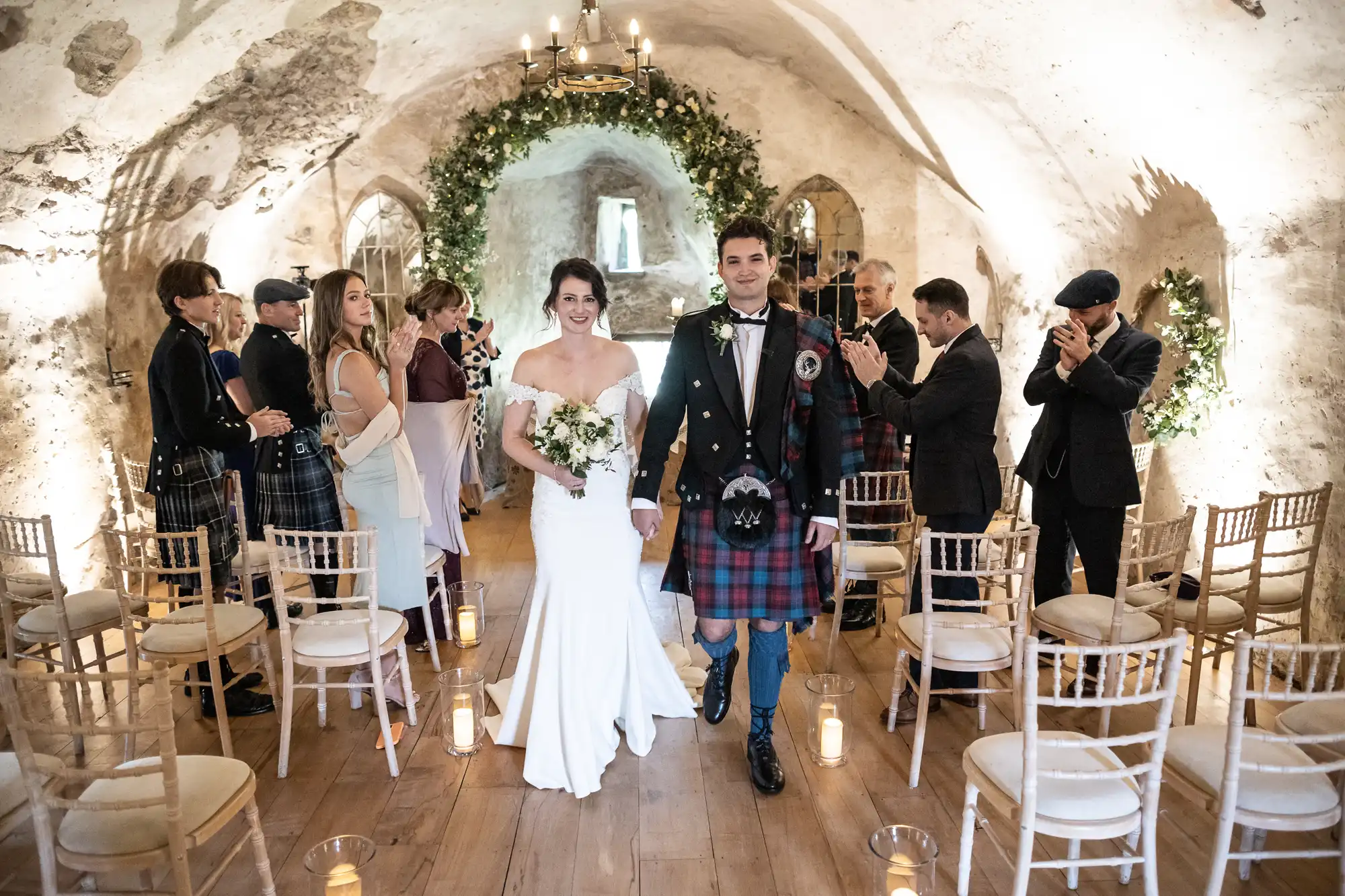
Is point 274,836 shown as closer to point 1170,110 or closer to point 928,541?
point 928,541

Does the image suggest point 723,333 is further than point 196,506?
No

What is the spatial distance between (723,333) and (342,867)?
2.19 meters

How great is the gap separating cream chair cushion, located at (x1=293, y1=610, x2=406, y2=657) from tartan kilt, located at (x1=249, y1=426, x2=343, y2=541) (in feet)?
2.69

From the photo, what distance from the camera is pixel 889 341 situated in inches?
205

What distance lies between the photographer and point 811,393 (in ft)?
11.1

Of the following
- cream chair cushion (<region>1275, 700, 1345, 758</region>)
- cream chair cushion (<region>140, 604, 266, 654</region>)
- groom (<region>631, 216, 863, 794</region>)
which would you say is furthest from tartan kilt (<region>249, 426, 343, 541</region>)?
cream chair cushion (<region>1275, 700, 1345, 758</region>)

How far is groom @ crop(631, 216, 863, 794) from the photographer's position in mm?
3373

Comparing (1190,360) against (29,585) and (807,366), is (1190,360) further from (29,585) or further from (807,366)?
(29,585)

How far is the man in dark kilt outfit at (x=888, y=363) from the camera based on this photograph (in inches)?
203

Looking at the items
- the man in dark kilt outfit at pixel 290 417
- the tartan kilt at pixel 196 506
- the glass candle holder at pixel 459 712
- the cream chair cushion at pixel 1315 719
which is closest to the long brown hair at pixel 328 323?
the man in dark kilt outfit at pixel 290 417

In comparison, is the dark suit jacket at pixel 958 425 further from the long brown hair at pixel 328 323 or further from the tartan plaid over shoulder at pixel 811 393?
the long brown hair at pixel 328 323

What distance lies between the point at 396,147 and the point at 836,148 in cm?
363

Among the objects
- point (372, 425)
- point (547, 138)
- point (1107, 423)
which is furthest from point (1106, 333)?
point (547, 138)

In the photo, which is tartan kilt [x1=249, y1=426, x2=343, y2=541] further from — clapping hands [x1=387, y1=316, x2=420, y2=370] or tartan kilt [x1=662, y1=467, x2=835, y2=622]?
tartan kilt [x1=662, y1=467, x2=835, y2=622]
